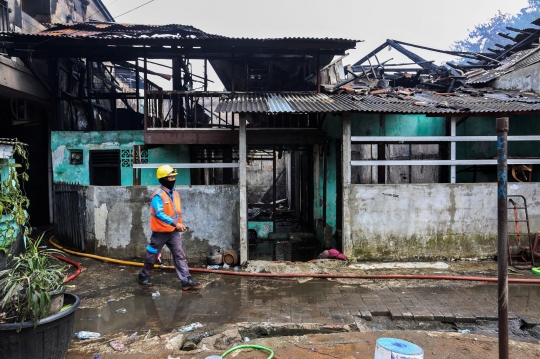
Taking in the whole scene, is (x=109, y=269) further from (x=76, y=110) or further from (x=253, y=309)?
(x=76, y=110)

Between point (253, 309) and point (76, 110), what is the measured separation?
934 cm

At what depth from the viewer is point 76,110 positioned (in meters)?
11.5

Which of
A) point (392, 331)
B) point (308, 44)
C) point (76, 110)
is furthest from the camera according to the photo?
point (76, 110)

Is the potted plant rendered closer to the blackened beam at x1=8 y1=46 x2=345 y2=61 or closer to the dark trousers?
the dark trousers

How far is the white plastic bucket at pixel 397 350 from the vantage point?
9.72 ft

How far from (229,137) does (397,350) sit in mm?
6918

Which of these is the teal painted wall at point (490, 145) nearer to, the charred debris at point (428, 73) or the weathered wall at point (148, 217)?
the charred debris at point (428, 73)

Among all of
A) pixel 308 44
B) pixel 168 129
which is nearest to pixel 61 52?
pixel 168 129

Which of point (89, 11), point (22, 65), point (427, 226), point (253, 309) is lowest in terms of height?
point (253, 309)

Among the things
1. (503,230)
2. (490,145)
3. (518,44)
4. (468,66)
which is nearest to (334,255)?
(503,230)

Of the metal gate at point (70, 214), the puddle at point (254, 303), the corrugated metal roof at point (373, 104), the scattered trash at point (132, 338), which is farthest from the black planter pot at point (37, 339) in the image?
the metal gate at point (70, 214)

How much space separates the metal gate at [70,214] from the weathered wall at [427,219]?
6.11 m

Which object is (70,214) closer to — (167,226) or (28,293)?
(167,226)

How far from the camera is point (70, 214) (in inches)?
347
